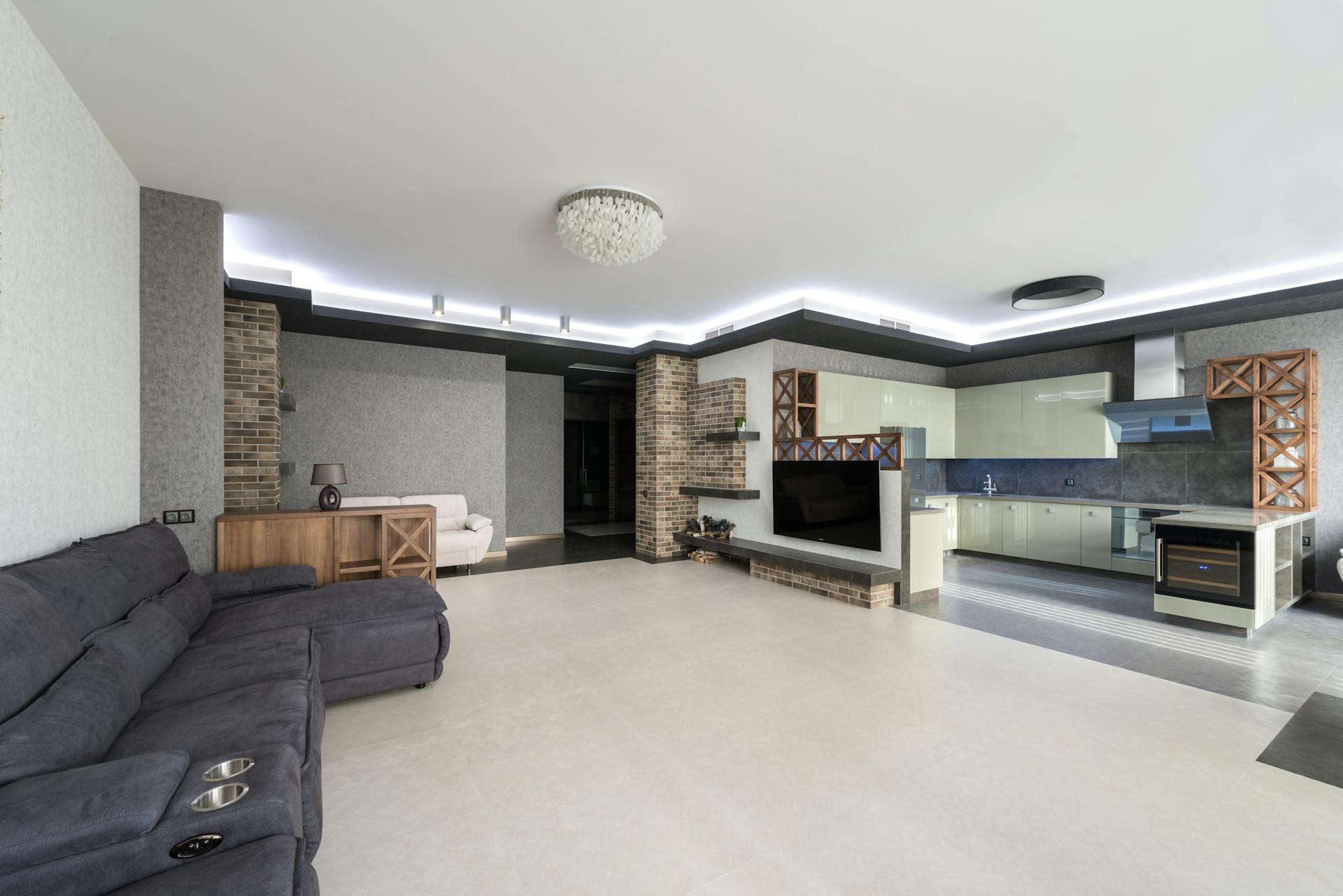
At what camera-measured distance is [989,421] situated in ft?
22.5

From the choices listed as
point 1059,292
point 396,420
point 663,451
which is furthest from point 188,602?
point 1059,292

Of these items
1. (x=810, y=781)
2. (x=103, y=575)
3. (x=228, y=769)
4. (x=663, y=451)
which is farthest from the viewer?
(x=663, y=451)

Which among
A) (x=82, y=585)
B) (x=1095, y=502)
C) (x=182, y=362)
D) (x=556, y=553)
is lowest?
(x=556, y=553)

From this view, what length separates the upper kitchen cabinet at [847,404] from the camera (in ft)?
19.2

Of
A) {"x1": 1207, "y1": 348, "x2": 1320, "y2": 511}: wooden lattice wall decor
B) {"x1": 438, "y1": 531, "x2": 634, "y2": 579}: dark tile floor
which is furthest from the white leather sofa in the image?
{"x1": 1207, "y1": 348, "x2": 1320, "y2": 511}: wooden lattice wall decor

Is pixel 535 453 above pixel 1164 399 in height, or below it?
below

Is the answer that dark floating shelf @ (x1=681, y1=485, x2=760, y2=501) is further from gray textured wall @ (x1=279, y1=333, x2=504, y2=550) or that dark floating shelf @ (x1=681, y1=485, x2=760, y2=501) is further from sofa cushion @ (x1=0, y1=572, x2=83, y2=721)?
sofa cushion @ (x1=0, y1=572, x2=83, y2=721)

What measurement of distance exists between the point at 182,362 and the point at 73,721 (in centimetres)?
259

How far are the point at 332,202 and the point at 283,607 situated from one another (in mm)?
2353

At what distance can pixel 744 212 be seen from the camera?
11.3 ft

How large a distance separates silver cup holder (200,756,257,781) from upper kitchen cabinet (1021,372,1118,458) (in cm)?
715

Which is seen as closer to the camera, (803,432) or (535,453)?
(803,432)

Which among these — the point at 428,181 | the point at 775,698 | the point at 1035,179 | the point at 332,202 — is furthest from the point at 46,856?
the point at 1035,179

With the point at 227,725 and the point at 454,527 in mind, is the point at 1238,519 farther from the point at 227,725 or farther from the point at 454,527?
the point at 454,527
